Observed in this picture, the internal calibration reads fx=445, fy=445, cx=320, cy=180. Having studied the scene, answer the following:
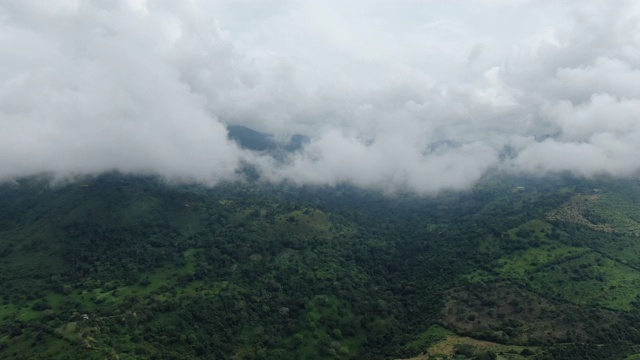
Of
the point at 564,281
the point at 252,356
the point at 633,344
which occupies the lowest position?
the point at 252,356

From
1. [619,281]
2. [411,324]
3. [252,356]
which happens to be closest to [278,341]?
[252,356]

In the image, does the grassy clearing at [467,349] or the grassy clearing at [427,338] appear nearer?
the grassy clearing at [467,349]

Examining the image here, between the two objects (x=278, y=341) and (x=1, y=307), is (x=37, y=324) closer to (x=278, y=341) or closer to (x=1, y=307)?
(x=1, y=307)

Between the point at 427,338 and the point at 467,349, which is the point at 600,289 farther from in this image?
the point at 427,338

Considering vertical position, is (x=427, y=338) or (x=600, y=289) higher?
(x=600, y=289)

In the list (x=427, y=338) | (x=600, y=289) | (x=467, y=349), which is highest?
(x=600, y=289)

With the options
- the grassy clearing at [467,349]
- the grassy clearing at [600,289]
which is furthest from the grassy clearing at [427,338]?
the grassy clearing at [600,289]

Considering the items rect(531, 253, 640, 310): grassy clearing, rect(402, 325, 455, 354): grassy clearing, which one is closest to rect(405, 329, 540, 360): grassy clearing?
rect(402, 325, 455, 354): grassy clearing

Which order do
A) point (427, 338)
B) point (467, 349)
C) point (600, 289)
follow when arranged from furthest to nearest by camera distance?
point (600, 289) < point (427, 338) < point (467, 349)

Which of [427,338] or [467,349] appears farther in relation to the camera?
[427,338]

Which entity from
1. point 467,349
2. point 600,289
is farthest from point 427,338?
point 600,289

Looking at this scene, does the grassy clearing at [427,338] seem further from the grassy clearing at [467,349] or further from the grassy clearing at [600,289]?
the grassy clearing at [600,289]
